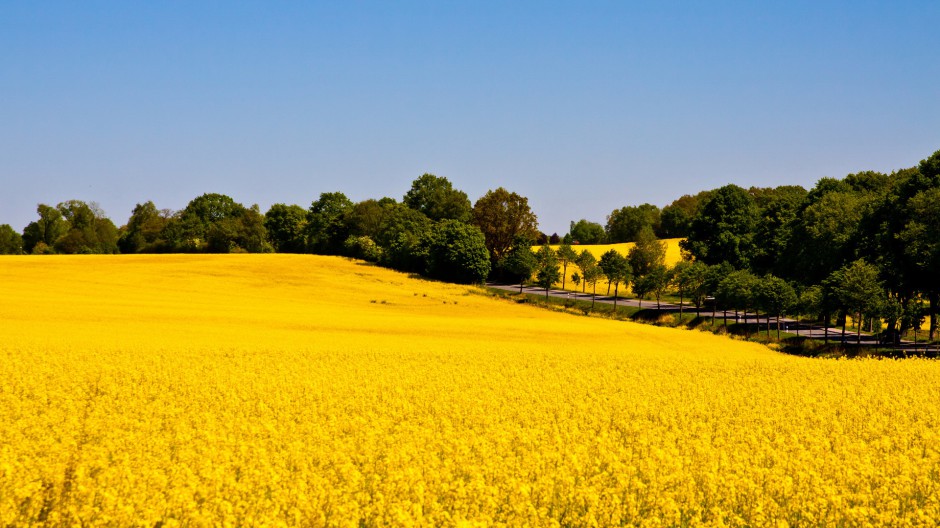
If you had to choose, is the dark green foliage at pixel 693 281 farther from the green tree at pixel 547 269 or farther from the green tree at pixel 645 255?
the green tree at pixel 645 255

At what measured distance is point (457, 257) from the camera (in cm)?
8662

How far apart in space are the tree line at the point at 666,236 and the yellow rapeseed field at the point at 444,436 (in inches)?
938

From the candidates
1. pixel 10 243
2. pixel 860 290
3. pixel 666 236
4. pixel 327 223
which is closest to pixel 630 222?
pixel 666 236

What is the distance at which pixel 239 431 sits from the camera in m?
16.3

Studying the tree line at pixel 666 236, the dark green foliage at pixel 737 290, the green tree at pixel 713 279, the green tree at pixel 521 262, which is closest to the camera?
the tree line at pixel 666 236

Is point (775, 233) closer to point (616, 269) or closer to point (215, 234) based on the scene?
point (616, 269)

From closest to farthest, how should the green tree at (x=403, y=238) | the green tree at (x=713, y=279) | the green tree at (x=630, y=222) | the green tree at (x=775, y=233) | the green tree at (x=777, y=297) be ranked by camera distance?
the green tree at (x=777, y=297), the green tree at (x=713, y=279), the green tree at (x=775, y=233), the green tree at (x=403, y=238), the green tree at (x=630, y=222)

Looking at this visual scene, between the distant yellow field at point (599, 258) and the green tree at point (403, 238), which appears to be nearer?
the green tree at point (403, 238)

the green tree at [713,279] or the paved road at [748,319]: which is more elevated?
the green tree at [713,279]

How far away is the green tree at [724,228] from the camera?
276 ft

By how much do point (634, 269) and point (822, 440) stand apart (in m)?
75.2

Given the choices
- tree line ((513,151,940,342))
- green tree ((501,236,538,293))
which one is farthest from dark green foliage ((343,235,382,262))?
tree line ((513,151,940,342))

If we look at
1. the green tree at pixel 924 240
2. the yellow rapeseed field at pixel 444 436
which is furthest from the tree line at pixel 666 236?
the yellow rapeseed field at pixel 444 436

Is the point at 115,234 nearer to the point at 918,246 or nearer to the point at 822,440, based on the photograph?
the point at 918,246
